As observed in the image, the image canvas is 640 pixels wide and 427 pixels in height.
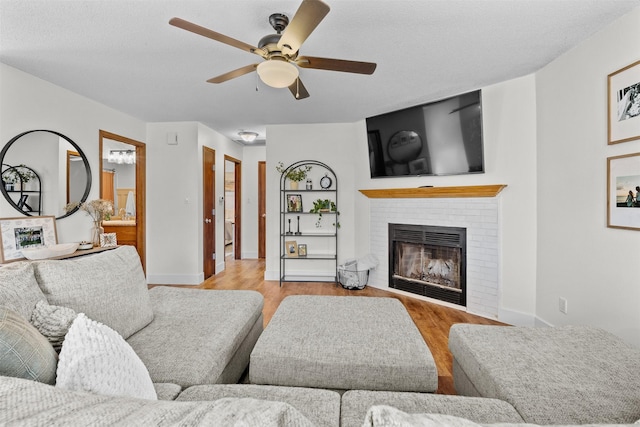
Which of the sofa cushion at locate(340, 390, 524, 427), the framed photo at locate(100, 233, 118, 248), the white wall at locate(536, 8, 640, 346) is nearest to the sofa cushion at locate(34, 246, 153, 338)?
the sofa cushion at locate(340, 390, 524, 427)

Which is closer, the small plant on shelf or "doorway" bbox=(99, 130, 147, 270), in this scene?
"doorway" bbox=(99, 130, 147, 270)

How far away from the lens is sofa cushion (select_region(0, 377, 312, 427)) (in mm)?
496

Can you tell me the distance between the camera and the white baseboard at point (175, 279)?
454 cm

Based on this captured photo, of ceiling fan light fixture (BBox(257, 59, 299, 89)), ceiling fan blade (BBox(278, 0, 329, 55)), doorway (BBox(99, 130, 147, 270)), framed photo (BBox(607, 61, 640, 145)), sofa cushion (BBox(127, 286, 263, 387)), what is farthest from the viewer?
doorway (BBox(99, 130, 147, 270))

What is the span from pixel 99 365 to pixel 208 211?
13.9ft

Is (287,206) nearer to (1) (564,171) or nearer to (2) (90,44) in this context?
(2) (90,44)

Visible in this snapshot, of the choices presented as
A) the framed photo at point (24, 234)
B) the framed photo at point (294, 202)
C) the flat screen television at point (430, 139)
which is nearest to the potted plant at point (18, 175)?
the framed photo at point (24, 234)

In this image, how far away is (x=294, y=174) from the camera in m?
4.65

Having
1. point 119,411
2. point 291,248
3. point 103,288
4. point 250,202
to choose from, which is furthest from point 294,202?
point 119,411

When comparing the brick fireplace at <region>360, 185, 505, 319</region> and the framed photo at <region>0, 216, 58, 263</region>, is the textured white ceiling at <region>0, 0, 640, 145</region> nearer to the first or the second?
the brick fireplace at <region>360, 185, 505, 319</region>

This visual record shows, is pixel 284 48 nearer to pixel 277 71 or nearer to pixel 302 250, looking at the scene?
pixel 277 71

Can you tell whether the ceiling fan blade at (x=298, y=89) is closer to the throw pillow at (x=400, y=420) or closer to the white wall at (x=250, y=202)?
the throw pillow at (x=400, y=420)

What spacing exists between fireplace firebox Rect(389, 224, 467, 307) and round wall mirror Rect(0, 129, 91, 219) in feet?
12.6

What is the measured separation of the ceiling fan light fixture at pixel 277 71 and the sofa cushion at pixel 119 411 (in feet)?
5.80
